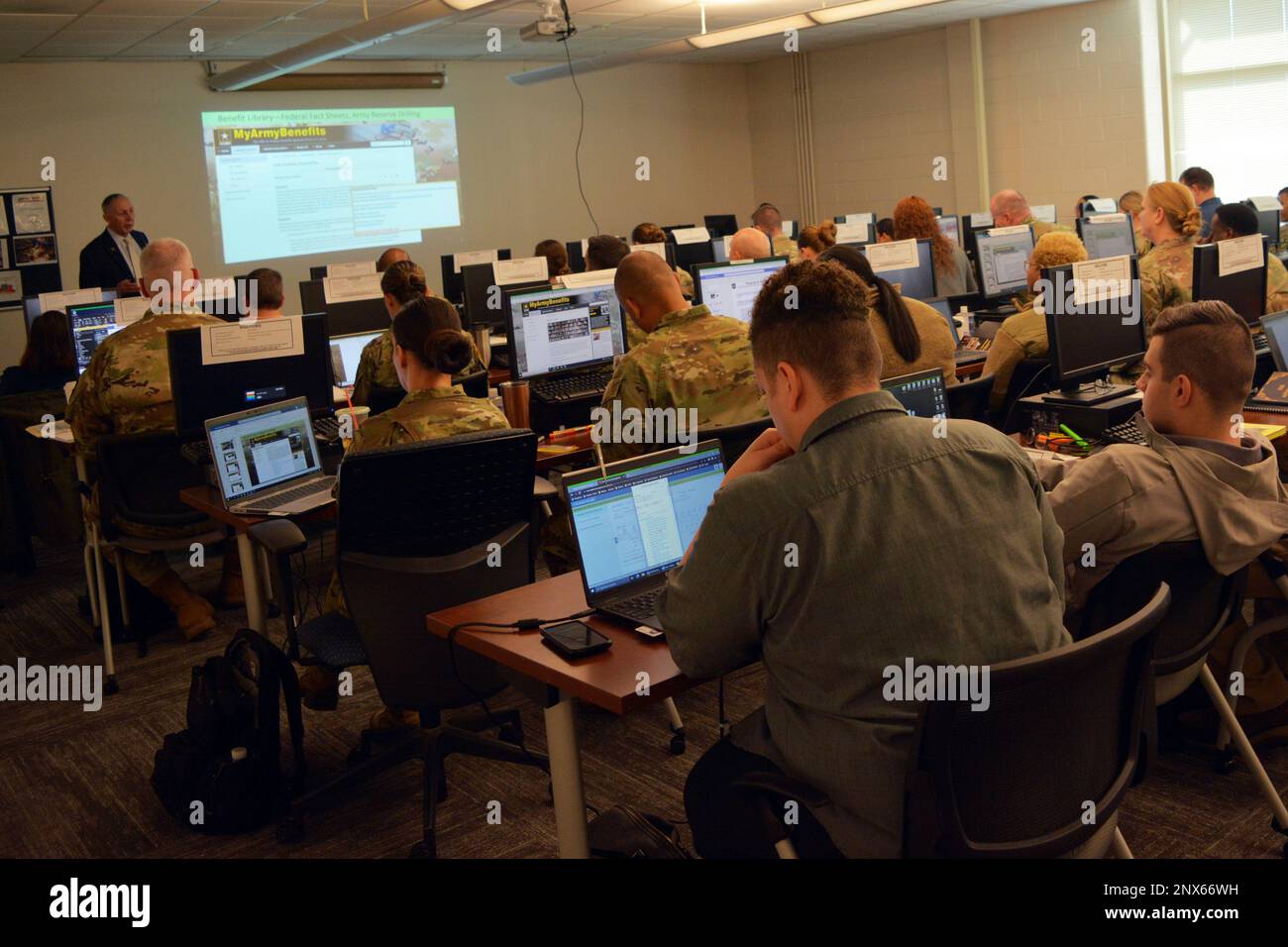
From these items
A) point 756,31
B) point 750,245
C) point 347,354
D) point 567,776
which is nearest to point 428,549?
point 567,776

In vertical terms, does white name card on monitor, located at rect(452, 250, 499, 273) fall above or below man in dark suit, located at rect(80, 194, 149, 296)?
below

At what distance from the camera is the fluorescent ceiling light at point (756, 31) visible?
8203mm

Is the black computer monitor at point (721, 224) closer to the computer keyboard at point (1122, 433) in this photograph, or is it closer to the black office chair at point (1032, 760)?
the computer keyboard at point (1122, 433)

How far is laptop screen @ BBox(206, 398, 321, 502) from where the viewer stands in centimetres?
336

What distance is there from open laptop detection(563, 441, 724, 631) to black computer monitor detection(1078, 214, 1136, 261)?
178 inches

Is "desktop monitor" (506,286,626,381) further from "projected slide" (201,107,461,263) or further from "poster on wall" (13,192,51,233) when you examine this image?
"projected slide" (201,107,461,263)

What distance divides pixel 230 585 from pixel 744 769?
338cm

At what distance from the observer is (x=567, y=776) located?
211 cm

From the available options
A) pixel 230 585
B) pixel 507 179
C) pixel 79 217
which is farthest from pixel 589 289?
pixel 507 179

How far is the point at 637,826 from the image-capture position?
208 centimetres

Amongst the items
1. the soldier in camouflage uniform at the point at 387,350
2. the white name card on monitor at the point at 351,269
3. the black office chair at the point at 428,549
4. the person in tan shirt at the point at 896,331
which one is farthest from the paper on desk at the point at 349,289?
the black office chair at the point at 428,549

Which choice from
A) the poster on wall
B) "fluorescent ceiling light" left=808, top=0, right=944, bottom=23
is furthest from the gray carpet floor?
the poster on wall

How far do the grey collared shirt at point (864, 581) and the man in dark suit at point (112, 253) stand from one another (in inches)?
282
